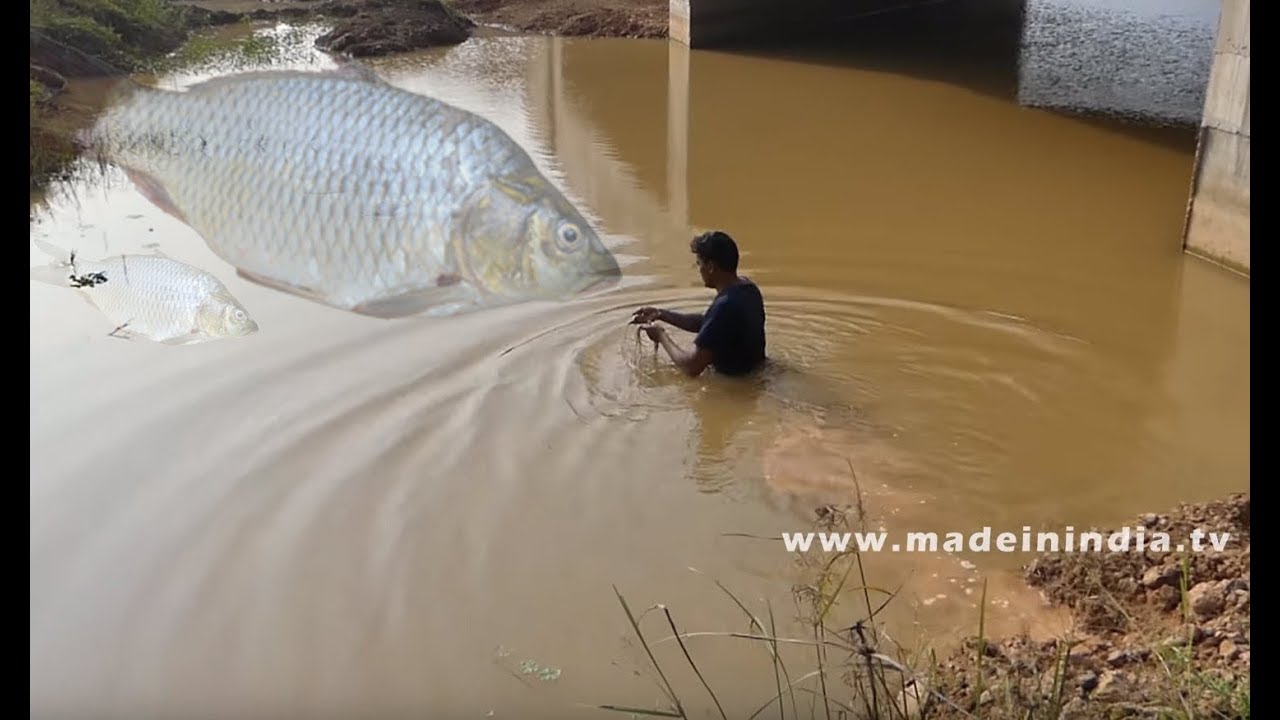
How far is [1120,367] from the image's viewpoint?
12.4ft

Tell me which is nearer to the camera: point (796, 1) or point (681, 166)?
point (681, 166)

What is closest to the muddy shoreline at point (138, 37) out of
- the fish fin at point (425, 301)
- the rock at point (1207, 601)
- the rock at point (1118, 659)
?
the fish fin at point (425, 301)

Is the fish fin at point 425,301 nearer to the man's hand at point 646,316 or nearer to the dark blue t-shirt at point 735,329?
the man's hand at point 646,316

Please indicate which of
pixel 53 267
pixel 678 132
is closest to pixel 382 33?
pixel 53 267

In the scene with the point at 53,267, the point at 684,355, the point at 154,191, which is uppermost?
the point at 154,191

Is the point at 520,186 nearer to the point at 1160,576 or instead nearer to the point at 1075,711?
the point at 1075,711

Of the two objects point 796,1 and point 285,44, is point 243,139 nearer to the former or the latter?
point 285,44

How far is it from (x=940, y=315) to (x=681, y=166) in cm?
267

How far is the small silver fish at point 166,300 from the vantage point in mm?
1360

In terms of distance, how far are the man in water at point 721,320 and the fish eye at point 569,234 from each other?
189 cm

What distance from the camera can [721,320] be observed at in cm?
327

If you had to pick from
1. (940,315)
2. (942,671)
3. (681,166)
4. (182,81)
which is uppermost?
(182,81)

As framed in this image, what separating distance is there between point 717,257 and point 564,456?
704 millimetres

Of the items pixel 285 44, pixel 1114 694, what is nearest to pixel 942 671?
pixel 1114 694
